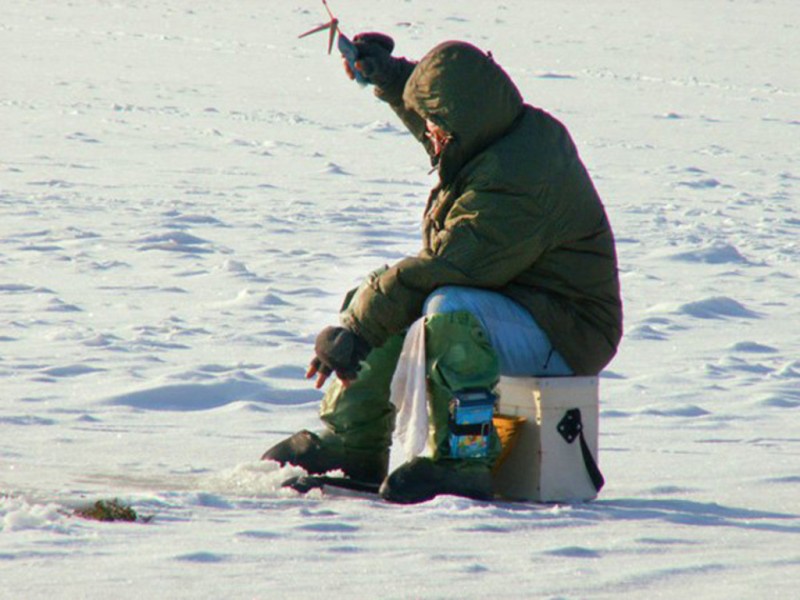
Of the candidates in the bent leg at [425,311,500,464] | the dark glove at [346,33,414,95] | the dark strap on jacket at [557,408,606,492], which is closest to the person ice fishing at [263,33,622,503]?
the bent leg at [425,311,500,464]

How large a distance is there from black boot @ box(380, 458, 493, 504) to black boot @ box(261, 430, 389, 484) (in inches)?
14.8

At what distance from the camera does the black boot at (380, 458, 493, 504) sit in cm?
386

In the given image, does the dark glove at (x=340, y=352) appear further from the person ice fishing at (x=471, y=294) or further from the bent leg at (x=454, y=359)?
the bent leg at (x=454, y=359)

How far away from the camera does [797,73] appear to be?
24125 mm

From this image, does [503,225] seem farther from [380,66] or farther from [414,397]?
[380,66]

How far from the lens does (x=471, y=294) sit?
3.98 m

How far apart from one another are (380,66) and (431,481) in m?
1.44

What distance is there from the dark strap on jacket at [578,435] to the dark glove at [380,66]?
1241 mm

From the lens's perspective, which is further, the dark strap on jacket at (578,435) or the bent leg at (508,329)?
the dark strap on jacket at (578,435)

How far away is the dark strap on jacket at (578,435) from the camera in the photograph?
13.4 feet

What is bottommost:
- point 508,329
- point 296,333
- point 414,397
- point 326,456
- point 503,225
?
point 296,333

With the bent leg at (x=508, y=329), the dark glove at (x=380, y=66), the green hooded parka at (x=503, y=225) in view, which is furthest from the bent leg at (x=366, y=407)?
the dark glove at (x=380, y=66)

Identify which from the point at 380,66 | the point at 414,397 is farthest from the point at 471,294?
the point at 380,66

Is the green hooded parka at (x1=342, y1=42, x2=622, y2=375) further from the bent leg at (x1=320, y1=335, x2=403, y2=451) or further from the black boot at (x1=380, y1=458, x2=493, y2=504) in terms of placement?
the black boot at (x1=380, y1=458, x2=493, y2=504)
